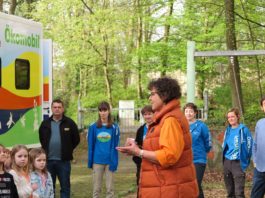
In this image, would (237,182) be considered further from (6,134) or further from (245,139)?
(6,134)

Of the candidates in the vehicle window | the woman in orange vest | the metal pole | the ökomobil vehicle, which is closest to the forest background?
the metal pole

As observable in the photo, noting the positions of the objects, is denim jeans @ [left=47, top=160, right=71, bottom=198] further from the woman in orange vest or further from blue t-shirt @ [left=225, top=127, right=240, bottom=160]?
the woman in orange vest

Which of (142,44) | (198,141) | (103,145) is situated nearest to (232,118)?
(198,141)

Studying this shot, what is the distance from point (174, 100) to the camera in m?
4.73

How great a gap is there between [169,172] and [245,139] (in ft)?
12.7

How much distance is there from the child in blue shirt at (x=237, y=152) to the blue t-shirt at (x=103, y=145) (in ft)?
5.87

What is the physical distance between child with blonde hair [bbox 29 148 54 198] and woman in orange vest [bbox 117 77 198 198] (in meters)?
1.79

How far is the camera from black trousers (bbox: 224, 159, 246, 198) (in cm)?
812

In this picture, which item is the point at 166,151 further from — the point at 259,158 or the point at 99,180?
the point at 99,180

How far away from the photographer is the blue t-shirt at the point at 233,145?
814 centimetres

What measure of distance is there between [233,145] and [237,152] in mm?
121

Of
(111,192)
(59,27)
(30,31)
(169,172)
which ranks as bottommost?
(111,192)

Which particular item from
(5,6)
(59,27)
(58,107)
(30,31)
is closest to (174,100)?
(58,107)

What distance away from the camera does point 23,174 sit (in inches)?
237
